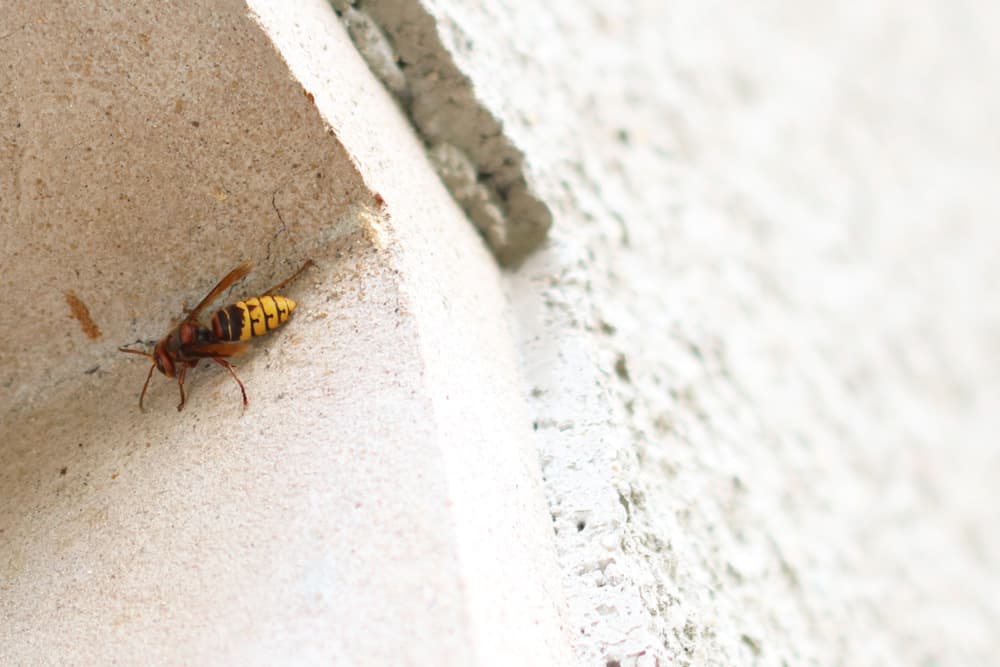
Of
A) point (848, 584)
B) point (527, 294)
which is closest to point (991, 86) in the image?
point (848, 584)

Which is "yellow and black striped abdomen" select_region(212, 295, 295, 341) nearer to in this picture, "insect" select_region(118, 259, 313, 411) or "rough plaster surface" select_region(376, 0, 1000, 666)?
"insect" select_region(118, 259, 313, 411)

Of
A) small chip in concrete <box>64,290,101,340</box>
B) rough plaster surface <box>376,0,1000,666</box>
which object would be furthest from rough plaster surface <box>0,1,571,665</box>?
rough plaster surface <box>376,0,1000,666</box>

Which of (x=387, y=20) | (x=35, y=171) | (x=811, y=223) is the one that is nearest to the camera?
(x=35, y=171)

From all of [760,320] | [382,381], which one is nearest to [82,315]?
[382,381]

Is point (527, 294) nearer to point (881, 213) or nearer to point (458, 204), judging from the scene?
point (458, 204)

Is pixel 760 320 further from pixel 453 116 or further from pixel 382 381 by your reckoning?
pixel 382 381

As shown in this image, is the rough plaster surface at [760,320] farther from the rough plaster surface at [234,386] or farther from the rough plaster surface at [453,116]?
the rough plaster surface at [234,386]

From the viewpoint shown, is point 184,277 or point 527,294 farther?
point 527,294
